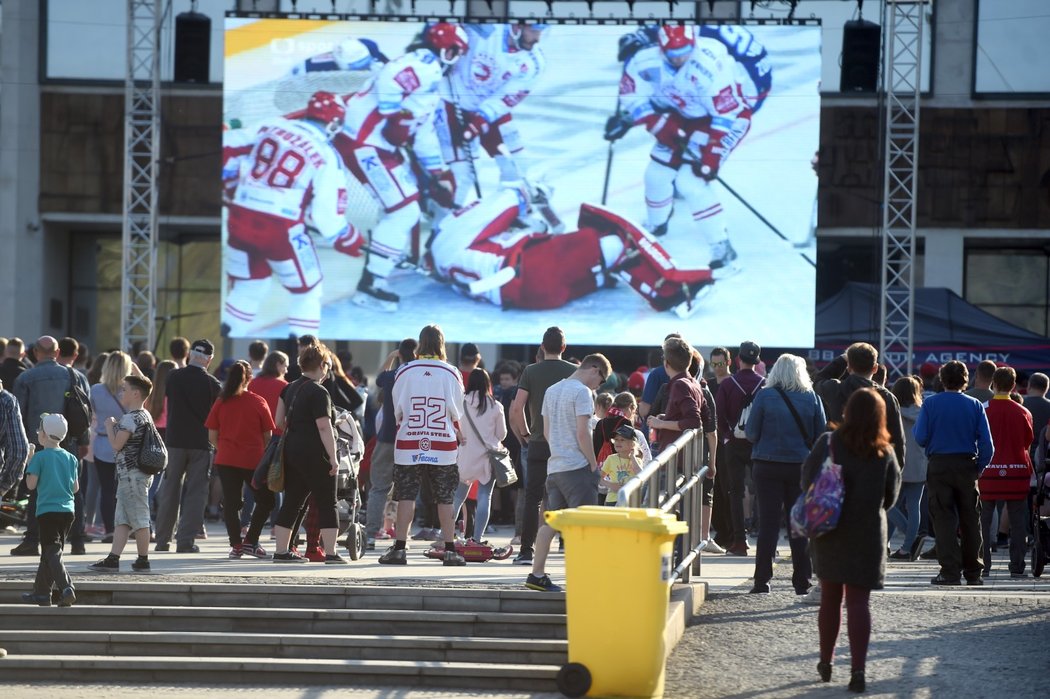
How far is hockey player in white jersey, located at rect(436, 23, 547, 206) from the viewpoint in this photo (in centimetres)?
2200

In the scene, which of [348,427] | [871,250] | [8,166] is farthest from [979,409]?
[8,166]

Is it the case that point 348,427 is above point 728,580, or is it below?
above

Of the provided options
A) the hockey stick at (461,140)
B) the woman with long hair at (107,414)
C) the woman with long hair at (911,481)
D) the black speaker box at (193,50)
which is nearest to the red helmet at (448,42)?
the hockey stick at (461,140)

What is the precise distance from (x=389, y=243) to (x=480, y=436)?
9.98 metres

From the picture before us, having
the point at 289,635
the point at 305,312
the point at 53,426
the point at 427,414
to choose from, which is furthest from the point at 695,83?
the point at 289,635

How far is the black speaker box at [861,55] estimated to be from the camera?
24.0 meters

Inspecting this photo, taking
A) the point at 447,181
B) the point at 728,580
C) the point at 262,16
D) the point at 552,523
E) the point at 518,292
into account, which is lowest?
the point at 728,580

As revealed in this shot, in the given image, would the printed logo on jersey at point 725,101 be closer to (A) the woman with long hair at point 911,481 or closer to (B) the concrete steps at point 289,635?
(A) the woman with long hair at point 911,481

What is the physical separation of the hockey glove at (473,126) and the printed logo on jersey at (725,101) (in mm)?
3225

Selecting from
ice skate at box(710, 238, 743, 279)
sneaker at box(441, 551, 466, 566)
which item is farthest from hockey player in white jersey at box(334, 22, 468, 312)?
sneaker at box(441, 551, 466, 566)

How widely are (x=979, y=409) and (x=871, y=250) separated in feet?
52.3

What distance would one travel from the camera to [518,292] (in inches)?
867

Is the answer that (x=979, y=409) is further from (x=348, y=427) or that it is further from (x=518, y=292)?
(x=518, y=292)

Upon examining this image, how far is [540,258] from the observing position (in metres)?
22.0
